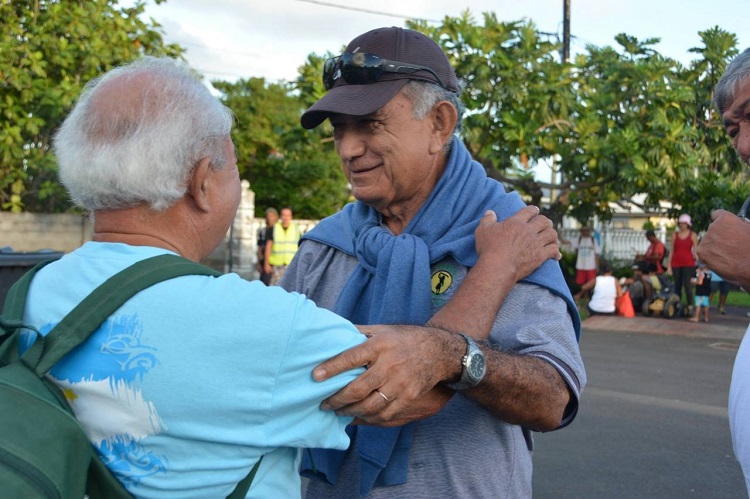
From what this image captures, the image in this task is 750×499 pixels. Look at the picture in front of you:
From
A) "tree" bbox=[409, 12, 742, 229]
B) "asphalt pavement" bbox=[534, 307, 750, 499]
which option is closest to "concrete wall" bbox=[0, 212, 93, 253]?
"tree" bbox=[409, 12, 742, 229]

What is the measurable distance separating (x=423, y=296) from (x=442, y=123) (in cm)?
55

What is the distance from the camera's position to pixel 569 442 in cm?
623

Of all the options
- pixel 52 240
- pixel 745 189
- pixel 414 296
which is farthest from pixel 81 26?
pixel 745 189

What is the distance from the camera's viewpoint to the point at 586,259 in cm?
1623

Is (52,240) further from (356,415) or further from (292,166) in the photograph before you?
(356,415)

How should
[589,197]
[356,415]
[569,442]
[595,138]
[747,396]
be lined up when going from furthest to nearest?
[589,197] < [595,138] < [569,442] < [747,396] < [356,415]

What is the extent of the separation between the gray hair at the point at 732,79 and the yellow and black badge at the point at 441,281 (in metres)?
0.95

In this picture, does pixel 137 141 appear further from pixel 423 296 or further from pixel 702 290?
pixel 702 290

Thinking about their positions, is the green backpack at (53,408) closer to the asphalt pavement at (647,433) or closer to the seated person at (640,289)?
the asphalt pavement at (647,433)

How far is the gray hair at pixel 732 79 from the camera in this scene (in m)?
2.14

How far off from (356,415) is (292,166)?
2253 centimetres

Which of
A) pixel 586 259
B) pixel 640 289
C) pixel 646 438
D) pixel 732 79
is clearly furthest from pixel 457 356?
pixel 586 259

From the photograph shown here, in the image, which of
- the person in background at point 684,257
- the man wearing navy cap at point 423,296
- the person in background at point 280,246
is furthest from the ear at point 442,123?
the person in background at point 684,257

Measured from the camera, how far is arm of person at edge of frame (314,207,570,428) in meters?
1.49
